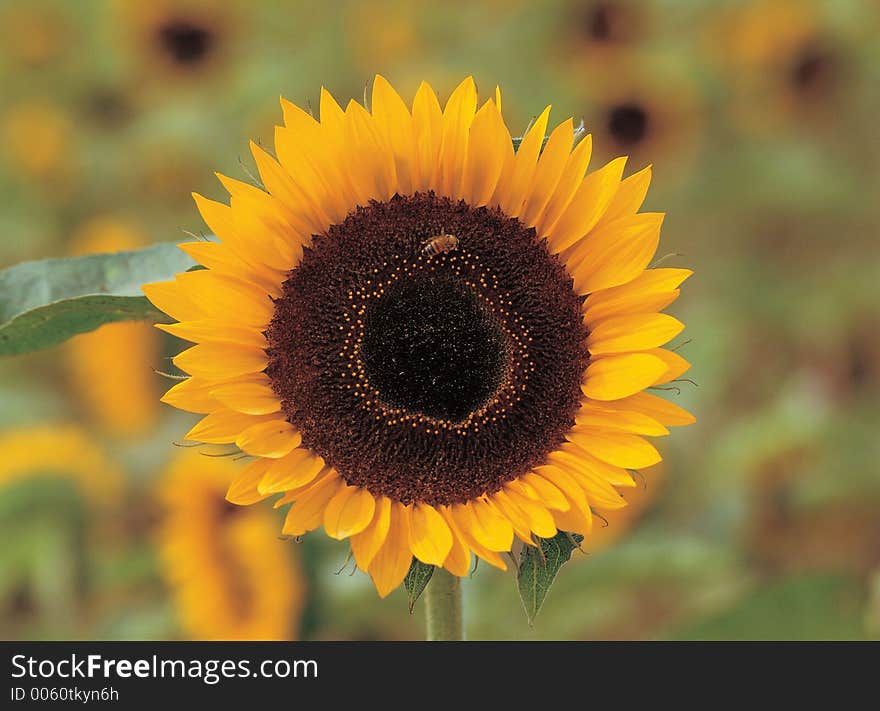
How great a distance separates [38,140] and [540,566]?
2799 millimetres

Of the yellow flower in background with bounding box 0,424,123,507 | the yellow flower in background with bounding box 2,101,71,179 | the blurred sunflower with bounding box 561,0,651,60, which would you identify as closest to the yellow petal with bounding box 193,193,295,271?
the yellow flower in background with bounding box 0,424,123,507

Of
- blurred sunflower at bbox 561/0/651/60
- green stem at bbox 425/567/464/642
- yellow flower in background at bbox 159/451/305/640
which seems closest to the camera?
green stem at bbox 425/567/464/642

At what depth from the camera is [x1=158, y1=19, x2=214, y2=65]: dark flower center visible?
334 centimetres

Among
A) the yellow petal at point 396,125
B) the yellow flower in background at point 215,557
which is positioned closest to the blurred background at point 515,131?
the yellow flower in background at point 215,557

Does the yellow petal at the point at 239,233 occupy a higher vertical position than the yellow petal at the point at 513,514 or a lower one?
higher

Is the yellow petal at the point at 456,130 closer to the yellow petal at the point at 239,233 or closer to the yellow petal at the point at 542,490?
the yellow petal at the point at 239,233

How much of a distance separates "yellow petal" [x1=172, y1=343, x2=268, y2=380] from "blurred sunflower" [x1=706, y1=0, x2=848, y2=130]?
2484 mm

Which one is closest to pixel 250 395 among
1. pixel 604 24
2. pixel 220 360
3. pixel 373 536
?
pixel 220 360

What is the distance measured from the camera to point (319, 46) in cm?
330

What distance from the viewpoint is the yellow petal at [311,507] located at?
3.09 ft

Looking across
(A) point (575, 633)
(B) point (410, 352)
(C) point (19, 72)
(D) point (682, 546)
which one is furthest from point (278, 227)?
(C) point (19, 72)

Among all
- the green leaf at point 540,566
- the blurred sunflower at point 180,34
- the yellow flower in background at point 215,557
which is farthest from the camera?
the blurred sunflower at point 180,34

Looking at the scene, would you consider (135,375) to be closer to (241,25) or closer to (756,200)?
(241,25)

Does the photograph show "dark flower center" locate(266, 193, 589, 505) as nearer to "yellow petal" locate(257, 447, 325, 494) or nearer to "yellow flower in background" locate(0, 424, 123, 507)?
"yellow petal" locate(257, 447, 325, 494)
